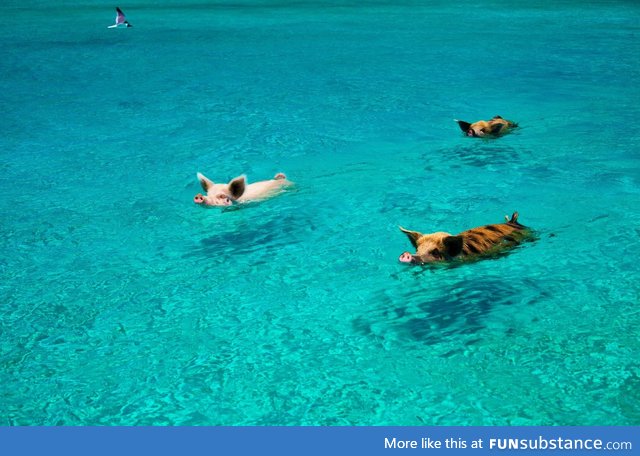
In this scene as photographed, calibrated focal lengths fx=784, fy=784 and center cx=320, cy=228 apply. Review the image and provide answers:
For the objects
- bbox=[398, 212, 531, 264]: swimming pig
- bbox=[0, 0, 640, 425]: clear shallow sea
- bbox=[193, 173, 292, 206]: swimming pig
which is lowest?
bbox=[0, 0, 640, 425]: clear shallow sea

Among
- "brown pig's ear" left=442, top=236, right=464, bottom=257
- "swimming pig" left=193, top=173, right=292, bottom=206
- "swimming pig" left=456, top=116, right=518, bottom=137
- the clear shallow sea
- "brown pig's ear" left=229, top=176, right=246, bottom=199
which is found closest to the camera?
the clear shallow sea

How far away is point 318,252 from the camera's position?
30.9 feet

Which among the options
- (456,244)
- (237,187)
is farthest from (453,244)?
(237,187)

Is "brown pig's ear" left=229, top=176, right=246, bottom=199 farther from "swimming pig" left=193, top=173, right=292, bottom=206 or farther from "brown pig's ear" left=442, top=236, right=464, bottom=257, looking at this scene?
"brown pig's ear" left=442, top=236, right=464, bottom=257

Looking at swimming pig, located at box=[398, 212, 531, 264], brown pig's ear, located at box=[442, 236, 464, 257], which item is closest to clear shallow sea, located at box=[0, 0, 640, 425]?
swimming pig, located at box=[398, 212, 531, 264]

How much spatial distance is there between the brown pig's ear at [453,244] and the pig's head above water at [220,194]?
341cm

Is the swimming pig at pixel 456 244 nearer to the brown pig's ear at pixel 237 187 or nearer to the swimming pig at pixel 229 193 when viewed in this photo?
the brown pig's ear at pixel 237 187

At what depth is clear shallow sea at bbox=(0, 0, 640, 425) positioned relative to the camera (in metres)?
6.42

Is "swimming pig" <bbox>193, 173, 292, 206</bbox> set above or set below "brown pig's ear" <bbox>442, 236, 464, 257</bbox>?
below

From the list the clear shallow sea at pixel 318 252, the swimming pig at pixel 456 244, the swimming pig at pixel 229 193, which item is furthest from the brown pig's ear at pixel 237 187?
the swimming pig at pixel 456 244

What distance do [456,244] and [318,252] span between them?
6.89ft

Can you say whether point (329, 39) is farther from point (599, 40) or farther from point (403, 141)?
point (403, 141)

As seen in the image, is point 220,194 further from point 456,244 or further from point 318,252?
point 456,244

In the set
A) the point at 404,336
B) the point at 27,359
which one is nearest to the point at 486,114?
the point at 404,336
